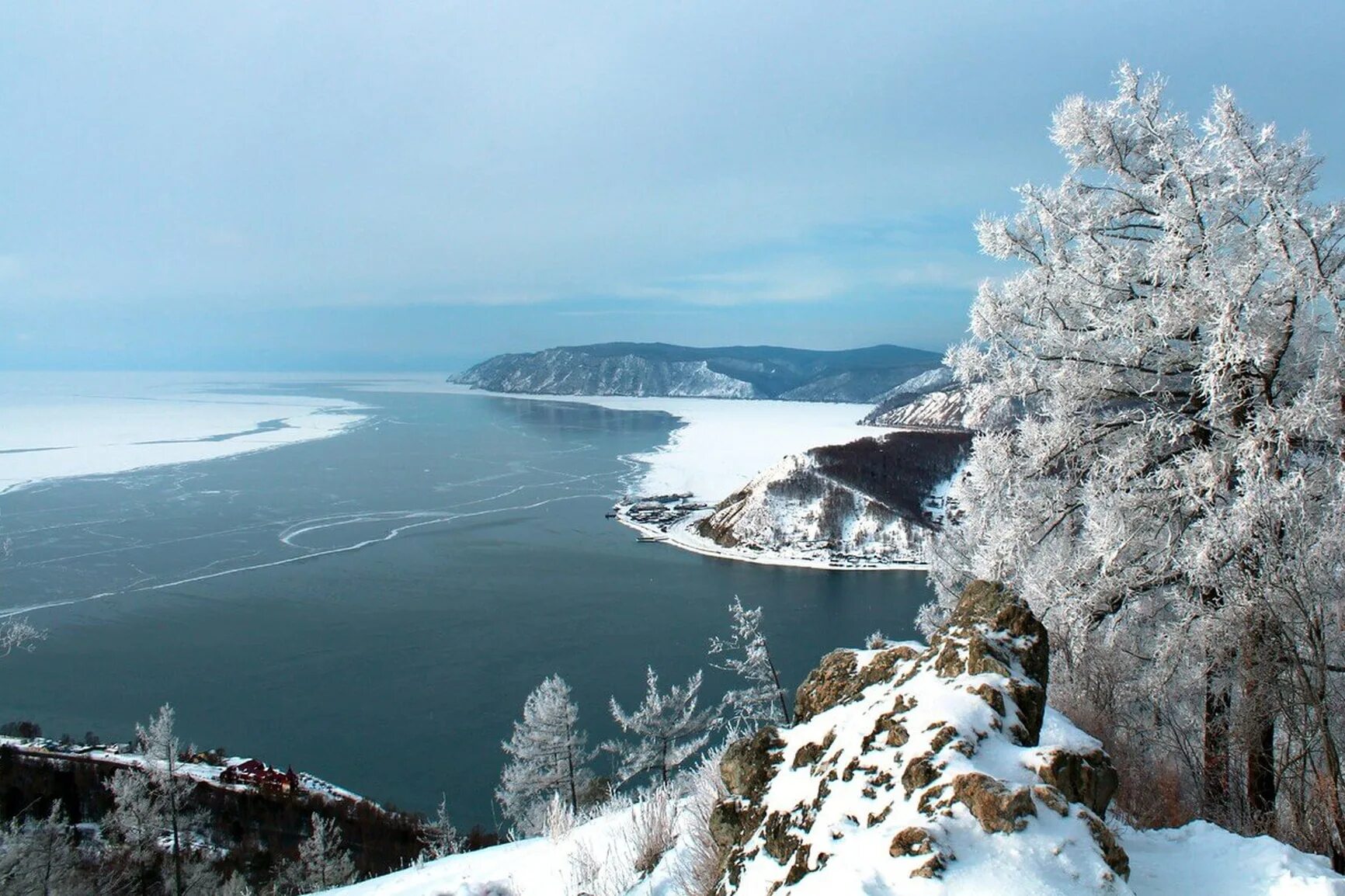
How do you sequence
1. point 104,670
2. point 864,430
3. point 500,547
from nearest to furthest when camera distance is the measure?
point 104,670
point 500,547
point 864,430

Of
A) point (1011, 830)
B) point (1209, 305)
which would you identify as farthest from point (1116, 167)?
point (1011, 830)

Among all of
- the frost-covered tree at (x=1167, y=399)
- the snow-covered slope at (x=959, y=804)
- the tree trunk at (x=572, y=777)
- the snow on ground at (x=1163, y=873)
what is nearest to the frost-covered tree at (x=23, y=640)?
the tree trunk at (x=572, y=777)

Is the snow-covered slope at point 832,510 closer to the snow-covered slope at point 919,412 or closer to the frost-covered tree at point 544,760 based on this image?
the frost-covered tree at point 544,760

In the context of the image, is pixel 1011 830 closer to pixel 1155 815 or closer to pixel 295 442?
pixel 1155 815

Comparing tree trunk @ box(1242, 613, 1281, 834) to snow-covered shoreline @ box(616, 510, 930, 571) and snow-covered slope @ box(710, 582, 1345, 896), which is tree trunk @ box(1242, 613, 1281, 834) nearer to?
snow-covered slope @ box(710, 582, 1345, 896)

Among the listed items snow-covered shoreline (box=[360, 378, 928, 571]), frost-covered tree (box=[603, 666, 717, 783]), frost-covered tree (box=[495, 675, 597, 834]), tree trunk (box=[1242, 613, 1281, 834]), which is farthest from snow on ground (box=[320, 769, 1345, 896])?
snow-covered shoreline (box=[360, 378, 928, 571])

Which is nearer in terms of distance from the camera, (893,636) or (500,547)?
(893,636)
